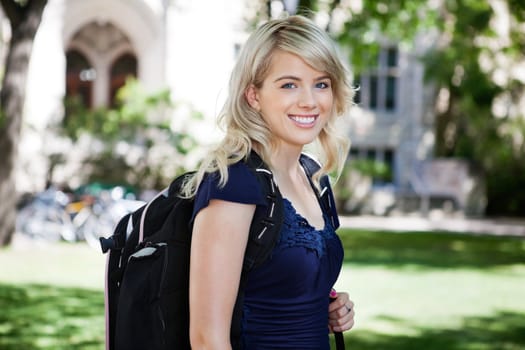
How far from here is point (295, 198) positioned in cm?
240

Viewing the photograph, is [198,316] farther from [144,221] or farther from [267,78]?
[267,78]

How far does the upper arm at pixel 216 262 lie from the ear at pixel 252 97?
0.37 m

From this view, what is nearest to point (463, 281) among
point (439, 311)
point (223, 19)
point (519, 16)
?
point (439, 311)

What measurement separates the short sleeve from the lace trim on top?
5.4 inches

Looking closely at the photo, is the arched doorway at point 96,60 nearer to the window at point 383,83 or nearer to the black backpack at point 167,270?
the window at point 383,83

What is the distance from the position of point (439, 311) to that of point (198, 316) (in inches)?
298

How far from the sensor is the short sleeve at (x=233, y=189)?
210 cm

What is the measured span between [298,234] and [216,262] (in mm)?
267

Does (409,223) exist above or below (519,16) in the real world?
below

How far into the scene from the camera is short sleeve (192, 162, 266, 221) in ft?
6.89

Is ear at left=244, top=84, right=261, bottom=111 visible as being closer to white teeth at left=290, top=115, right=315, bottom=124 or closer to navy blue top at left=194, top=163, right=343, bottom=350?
white teeth at left=290, top=115, right=315, bottom=124

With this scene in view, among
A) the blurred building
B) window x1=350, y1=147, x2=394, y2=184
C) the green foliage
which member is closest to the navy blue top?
the green foliage

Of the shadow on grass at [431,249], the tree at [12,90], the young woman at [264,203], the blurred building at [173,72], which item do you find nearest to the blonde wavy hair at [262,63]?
the young woman at [264,203]

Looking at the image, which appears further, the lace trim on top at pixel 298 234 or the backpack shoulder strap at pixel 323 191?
the backpack shoulder strap at pixel 323 191
